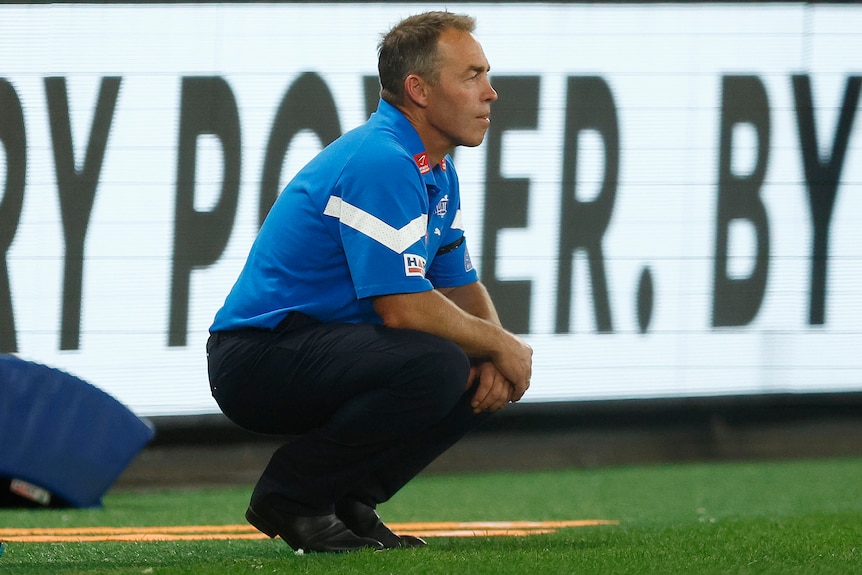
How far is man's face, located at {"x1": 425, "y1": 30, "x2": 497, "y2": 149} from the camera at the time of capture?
8.54ft

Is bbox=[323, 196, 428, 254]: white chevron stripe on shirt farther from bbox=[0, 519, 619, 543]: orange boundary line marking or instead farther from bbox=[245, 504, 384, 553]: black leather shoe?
bbox=[0, 519, 619, 543]: orange boundary line marking

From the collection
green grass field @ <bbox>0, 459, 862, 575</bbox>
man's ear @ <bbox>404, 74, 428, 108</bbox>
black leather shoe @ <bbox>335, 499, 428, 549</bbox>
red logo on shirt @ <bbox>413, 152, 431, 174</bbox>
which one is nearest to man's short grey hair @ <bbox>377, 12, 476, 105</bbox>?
man's ear @ <bbox>404, 74, 428, 108</bbox>

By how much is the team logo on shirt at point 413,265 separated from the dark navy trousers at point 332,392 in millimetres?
122

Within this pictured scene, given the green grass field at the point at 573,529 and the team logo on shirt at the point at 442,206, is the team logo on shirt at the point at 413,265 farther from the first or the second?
the green grass field at the point at 573,529

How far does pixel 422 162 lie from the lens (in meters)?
2.56

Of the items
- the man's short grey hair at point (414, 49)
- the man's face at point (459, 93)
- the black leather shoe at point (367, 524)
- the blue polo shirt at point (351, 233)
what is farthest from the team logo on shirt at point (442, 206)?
the black leather shoe at point (367, 524)

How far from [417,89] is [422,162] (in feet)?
0.56

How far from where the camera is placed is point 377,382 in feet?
7.98

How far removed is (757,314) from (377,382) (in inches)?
132

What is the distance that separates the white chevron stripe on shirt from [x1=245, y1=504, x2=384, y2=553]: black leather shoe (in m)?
0.58

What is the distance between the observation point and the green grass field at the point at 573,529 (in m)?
2.33

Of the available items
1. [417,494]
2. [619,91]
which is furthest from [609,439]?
[619,91]

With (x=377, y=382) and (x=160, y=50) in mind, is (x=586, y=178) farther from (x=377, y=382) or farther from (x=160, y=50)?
(x=377, y=382)

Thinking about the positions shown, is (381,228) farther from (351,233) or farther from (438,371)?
(438,371)
